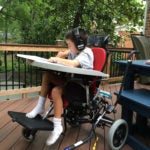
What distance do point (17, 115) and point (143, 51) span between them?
2.26 m

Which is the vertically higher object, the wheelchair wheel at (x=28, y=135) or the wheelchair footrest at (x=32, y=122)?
the wheelchair footrest at (x=32, y=122)

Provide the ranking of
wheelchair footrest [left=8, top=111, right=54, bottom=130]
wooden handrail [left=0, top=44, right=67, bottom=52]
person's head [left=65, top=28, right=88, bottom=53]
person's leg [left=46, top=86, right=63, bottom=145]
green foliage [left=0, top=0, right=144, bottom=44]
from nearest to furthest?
1. wheelchair footrest [left=8, top=111, right=54, bottom=130]
2. person's leg [left=46, top=86, right=63, bottom=145]
3. person's head [left=65, top=28, right=88, bottom=53]
4. wooden handrail [left=0, top=44, right=67, bottom=52]
5. green foliage [left=0, top=0, right=144, bottom=44]

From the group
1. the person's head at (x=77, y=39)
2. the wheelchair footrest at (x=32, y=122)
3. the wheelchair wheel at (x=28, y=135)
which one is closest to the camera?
the wheelchair footrest at (x=32, y=122)

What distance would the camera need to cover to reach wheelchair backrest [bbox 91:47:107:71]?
2.61 meters

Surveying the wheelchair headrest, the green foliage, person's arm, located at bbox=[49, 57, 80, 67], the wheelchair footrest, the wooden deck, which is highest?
the green foliage

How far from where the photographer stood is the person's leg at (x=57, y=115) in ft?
7.52

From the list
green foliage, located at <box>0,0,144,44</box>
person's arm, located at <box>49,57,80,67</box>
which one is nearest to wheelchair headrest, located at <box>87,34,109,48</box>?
person's arm, located at <box>49,57,80,67</box>

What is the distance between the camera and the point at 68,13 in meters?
9.51

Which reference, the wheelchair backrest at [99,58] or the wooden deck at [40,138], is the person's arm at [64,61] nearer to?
the wheelchair backrest at [99,58]

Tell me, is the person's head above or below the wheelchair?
above

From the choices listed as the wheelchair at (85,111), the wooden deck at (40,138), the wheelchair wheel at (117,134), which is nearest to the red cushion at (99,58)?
the wheelchair at (85,111)

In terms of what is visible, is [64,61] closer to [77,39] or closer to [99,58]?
[77,39]

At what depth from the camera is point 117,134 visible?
97.5 inches

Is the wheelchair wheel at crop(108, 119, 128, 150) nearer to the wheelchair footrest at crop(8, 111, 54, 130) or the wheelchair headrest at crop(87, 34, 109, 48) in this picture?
the wheelchair footrest at crop(8, 111, 54, 130)
